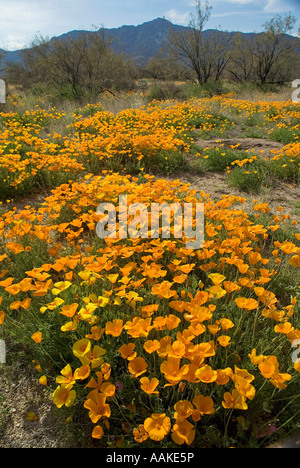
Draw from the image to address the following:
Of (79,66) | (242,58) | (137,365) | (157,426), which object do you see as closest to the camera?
(157,426)

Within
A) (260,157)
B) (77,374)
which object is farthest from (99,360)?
(260,157)

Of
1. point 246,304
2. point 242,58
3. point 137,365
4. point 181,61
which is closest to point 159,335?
point 137,365

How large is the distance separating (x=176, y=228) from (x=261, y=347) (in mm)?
1210

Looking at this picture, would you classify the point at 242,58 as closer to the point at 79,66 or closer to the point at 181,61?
the point at 181,61

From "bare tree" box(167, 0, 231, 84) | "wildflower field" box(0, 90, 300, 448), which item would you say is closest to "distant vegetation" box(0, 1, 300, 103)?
"bare tree" box(167, 0, 231, 84)

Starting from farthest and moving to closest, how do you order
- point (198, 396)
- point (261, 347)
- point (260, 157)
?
point (260, 157)
point (261, 347)
point (198, 396)

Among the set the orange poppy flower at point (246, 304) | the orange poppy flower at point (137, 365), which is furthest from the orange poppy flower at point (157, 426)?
the orange poppy flower at point (246, 304)

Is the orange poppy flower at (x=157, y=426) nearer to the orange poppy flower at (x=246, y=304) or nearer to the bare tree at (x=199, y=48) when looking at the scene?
the orange poppy flower at (x=246, y=304)

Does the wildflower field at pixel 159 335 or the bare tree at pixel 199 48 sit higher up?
the bare tree at pixel 199 48

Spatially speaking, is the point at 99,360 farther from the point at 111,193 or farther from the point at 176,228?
the point at 111,193

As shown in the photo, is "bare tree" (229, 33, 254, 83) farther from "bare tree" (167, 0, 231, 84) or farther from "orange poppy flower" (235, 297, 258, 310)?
"orange poppy flower" (235, 297, 258, 310)

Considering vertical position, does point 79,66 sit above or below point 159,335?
above

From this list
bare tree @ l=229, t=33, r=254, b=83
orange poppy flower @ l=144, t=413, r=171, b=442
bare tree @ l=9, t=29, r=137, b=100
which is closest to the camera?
orange poppy flower @ l=144, t=413, r=171, b=442

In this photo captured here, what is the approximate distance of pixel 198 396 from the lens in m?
1.30
